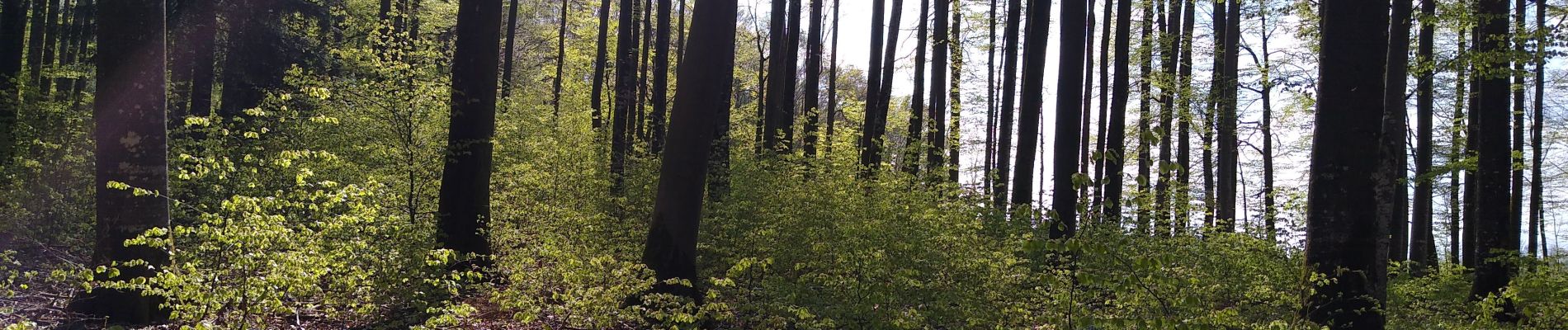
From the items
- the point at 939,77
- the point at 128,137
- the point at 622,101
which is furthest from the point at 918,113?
the point at 128,137

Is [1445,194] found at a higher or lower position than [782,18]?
lower

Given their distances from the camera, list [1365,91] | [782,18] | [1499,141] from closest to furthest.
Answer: [1365,91] < [1499,141] < [782,18]

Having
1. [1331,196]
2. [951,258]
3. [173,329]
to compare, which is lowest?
[173,329]

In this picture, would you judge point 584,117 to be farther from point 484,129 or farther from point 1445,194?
point 1445,194

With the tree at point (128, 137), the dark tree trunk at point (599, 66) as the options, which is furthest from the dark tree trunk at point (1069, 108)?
the dark tree trunk at point (599, 66)

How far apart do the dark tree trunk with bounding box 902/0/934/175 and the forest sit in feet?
0.28

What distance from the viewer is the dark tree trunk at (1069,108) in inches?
435

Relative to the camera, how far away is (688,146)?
7.45 metres

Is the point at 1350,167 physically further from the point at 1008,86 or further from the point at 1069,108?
the point at 1008,86

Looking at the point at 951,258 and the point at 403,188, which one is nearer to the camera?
the point at 951,258

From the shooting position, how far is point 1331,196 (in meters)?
5.45

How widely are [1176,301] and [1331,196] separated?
1.38 metres

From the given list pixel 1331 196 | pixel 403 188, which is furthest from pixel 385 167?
pixel 1331 196

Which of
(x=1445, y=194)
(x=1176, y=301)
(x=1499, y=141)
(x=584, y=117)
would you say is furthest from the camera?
(x=1445, y=194)
